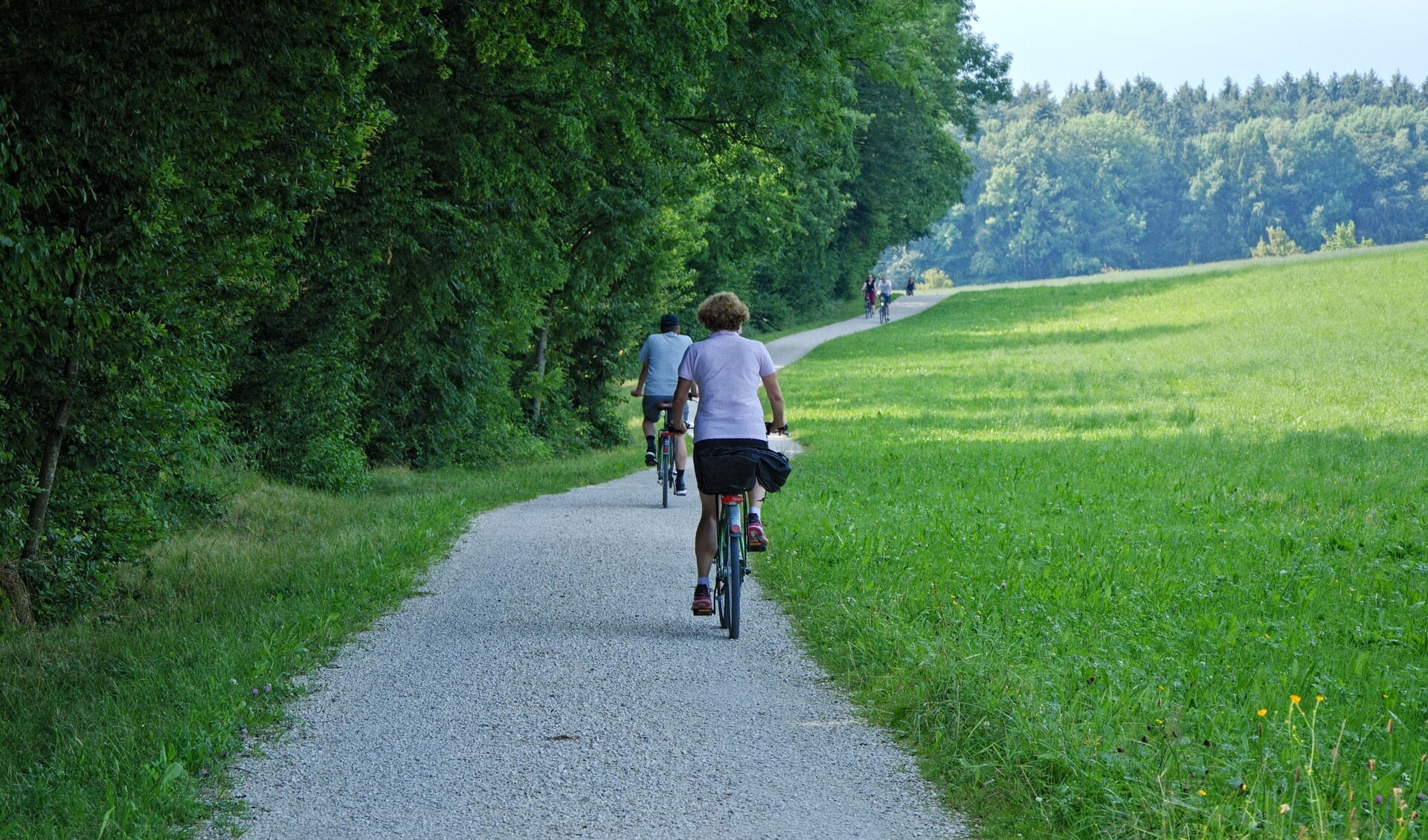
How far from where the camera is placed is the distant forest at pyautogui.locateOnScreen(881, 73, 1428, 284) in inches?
5399

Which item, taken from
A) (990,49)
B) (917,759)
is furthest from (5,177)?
(990,49)

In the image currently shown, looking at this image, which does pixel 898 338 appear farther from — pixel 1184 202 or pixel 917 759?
pixel 1184 202

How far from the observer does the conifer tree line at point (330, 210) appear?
7.28 m

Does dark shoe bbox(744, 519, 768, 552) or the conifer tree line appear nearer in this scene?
the conifer tree line

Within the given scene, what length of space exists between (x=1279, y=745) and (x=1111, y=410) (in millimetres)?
19935

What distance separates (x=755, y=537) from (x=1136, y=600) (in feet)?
8.64

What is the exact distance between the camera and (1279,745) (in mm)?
5312

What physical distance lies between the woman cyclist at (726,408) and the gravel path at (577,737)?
→ 0.56 meters

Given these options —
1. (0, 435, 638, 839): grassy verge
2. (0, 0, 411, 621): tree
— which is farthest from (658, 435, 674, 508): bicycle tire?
(0, 0, 411, 621): tree

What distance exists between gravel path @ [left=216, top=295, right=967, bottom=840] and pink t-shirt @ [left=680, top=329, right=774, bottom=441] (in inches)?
47.1

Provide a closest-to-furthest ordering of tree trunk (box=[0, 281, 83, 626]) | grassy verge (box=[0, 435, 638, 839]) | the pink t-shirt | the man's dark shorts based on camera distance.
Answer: grassy verge (box=[0, 435, 638, 839]), the pink t-shirt, tree trunk (box=[0, 281, 83, 626]), the man's dark shorts

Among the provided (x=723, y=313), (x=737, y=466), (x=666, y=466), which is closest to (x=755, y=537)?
(x=737, y=466)

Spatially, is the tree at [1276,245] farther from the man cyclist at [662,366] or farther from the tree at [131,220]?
the tree at [131,220]

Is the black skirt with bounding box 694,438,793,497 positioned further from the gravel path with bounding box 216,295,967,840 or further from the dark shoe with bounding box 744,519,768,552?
the gravel path with bounding box 216,295,967,840
